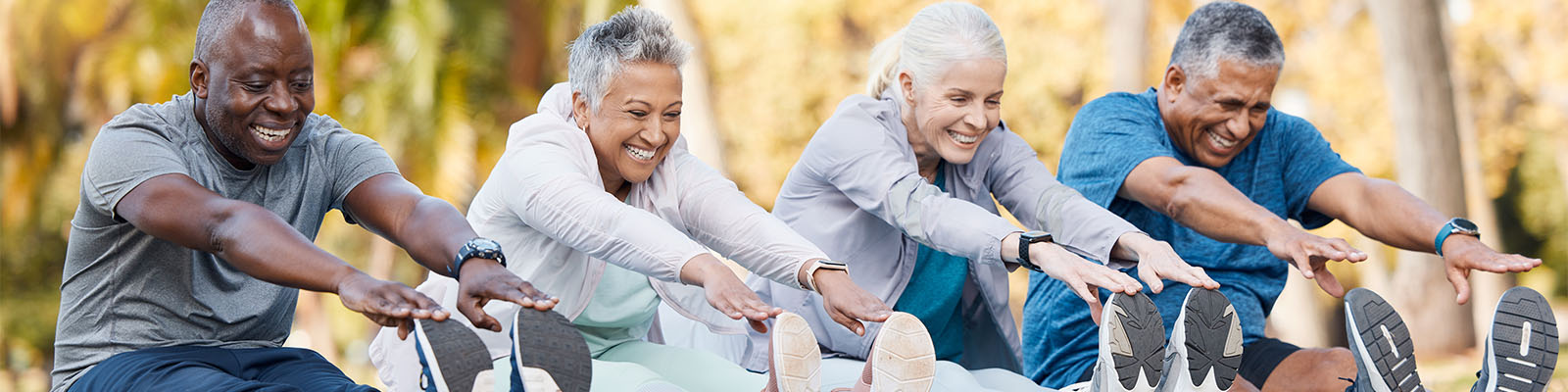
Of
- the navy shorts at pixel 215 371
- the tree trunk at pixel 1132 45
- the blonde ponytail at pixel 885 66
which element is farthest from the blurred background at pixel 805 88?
the navy shorts at pixel 215 371

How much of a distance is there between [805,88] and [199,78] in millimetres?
15075

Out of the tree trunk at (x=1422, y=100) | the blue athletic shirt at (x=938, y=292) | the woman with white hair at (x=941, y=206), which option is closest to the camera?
the woman with white hair at (x=941, y=206)

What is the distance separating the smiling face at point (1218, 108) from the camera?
3500 mm

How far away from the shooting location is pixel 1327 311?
17.7m

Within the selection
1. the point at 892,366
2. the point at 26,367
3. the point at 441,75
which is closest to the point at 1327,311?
the point at 441,75

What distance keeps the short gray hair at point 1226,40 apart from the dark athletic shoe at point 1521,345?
964 millimetres

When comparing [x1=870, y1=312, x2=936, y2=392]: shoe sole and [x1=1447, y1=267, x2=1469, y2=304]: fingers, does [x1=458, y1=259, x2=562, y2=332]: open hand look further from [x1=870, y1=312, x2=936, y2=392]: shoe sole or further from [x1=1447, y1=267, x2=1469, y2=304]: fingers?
[x1=1447, y1=267, x2=1469, y2=304]: fingers

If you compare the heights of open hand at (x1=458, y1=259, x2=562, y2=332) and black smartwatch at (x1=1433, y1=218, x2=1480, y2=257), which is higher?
black smartwatch at (x1=1433, y1=218, x2=1480, y2=257)

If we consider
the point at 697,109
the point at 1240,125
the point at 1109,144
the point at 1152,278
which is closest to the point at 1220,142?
the point at 1240,125

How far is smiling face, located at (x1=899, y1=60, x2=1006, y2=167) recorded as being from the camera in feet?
11.0

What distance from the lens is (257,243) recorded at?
2.31 meters

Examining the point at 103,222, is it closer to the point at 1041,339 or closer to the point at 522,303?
the point at 522,303

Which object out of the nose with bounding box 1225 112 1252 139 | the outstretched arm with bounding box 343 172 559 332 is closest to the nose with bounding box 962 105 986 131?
the nose with bounding box 1225 112 1252 139

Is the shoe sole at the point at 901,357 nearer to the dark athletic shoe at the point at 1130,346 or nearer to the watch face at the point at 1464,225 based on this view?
the dark athletic shoe at the point at 1130,346
